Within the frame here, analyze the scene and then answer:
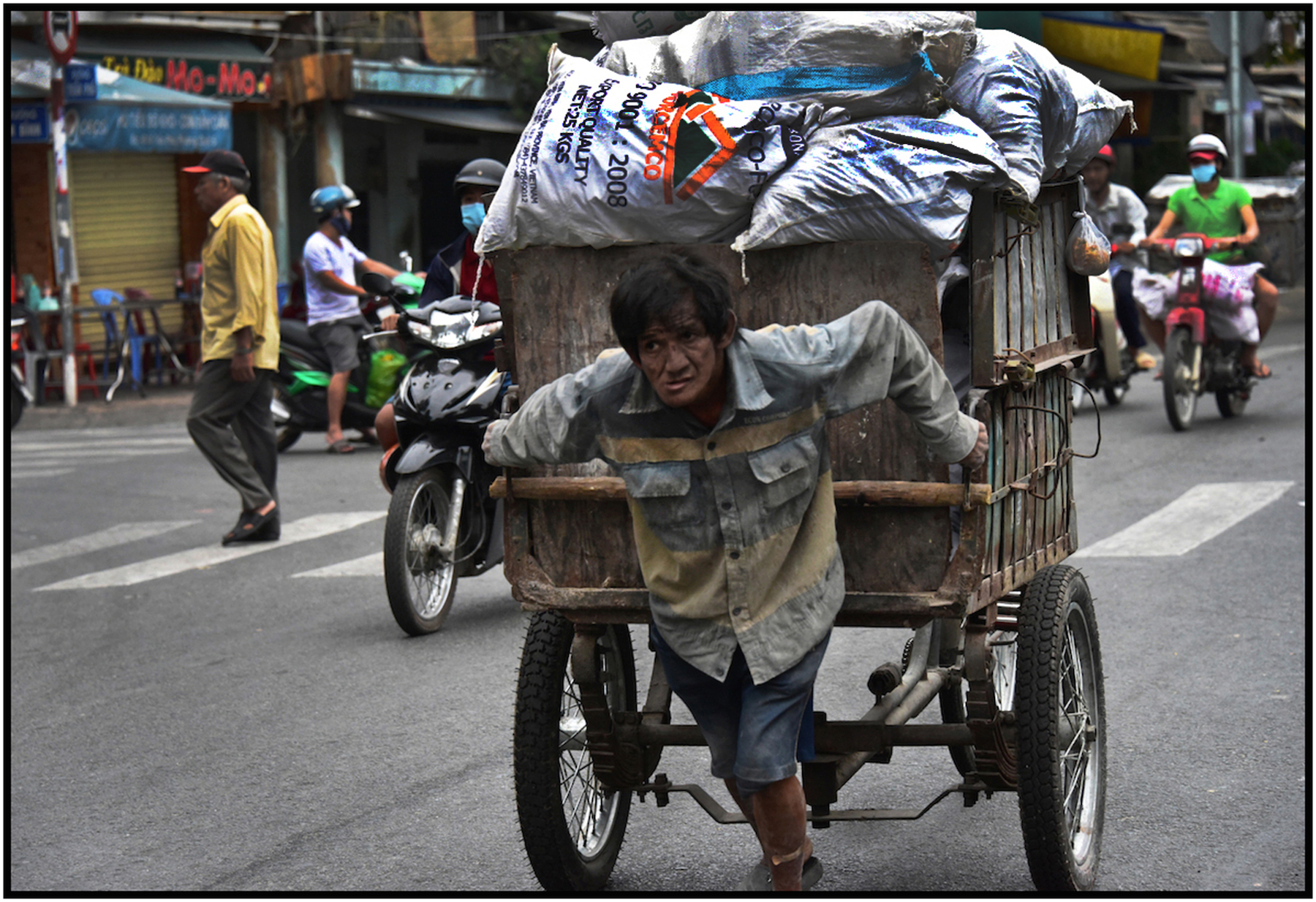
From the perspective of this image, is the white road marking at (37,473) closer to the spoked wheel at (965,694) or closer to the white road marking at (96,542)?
the white road marking at (96,542)

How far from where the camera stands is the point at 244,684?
19.9 ft

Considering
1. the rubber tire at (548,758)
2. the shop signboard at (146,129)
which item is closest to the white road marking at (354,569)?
the rubber tire at (548,758)

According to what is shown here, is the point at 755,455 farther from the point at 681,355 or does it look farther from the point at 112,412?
the point at 112,412

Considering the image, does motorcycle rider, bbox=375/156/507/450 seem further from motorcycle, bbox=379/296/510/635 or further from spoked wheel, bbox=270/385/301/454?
spoked wheel, bbox=270/385/301/454

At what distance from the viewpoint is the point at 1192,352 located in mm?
11031

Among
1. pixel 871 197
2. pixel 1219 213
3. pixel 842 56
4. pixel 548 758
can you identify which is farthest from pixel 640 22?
pixel 1219 213

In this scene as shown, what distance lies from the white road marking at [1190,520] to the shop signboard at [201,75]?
13.5 meters

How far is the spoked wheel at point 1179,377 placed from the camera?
10805 mm

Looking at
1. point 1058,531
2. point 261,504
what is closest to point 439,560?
point 261,504

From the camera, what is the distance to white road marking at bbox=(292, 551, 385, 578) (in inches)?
318

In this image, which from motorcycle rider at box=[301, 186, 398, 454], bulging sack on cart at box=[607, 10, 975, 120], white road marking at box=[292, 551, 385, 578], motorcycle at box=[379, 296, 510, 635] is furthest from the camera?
motorcycle rider at box=[301, 186, 398, 454]

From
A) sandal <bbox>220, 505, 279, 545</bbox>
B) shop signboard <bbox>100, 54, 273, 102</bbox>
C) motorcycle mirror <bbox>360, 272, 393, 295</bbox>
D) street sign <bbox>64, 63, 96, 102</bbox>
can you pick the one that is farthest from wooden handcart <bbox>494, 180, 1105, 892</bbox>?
shop signboard <bbox>100, 54, 273, 102</bbox>

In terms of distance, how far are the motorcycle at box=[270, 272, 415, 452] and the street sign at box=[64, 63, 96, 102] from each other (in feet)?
16.7

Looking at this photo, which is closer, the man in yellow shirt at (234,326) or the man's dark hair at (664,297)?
the man's dark hair at (664,297)
